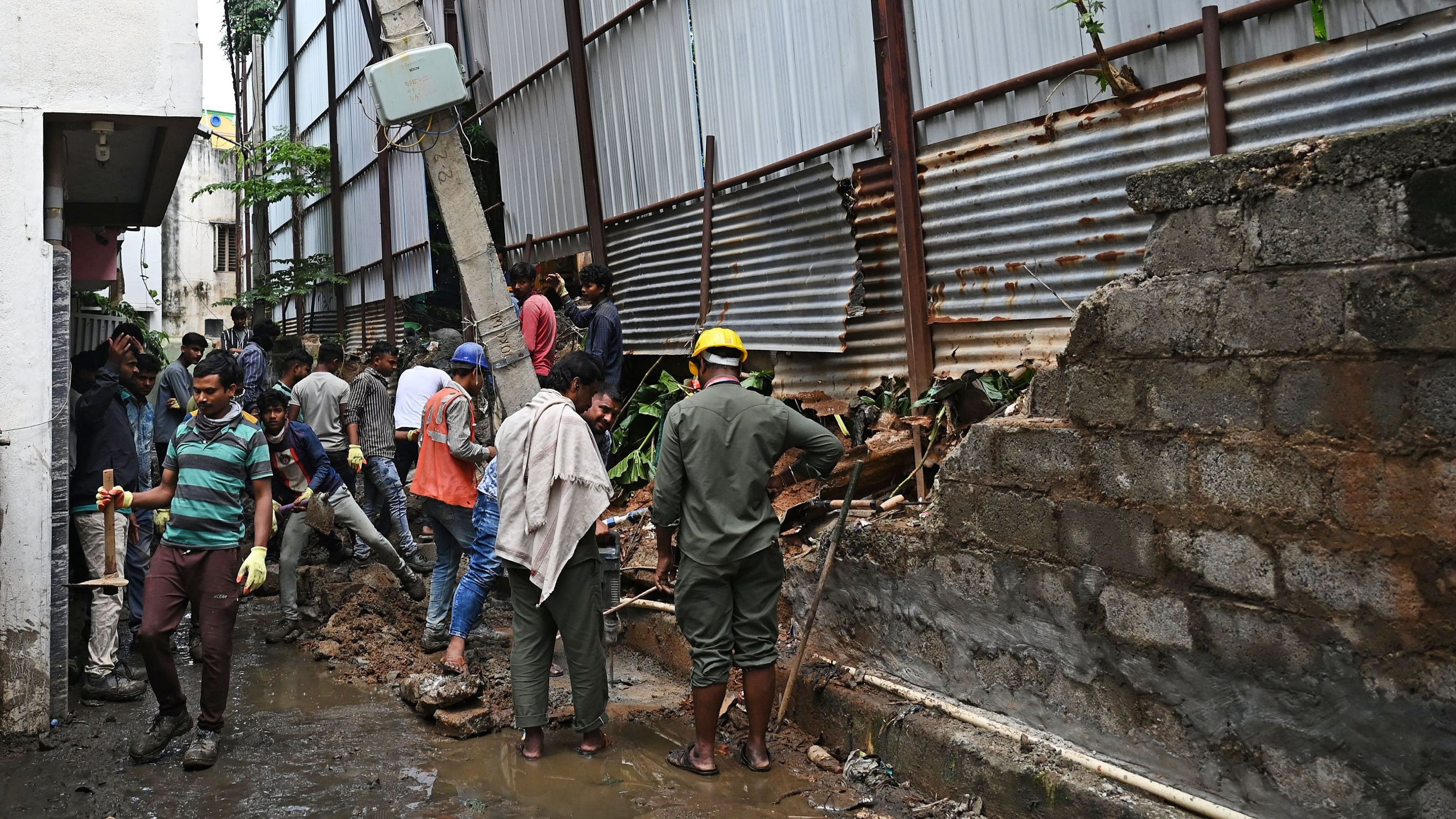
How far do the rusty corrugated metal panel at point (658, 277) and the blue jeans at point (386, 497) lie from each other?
89.9 inches

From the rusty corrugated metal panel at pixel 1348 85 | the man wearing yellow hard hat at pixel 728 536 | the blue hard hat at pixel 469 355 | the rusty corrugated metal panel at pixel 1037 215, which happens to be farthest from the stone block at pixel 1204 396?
the blue hard hat at pixel 469 355

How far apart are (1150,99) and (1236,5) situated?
51cm

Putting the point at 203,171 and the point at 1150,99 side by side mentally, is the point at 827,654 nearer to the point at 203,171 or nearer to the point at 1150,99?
the point at 1150,99

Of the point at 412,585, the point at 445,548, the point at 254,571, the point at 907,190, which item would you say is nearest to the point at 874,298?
the point at 907,190

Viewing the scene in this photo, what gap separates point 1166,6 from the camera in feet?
14.6

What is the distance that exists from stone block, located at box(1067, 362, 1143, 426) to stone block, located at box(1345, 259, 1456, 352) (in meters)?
0.76

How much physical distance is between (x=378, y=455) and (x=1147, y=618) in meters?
6.61

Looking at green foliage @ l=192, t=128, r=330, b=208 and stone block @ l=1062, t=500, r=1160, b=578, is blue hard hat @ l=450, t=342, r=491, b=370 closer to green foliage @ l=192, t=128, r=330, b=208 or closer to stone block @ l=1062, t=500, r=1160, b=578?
stone block @ l=1062, t=500, r=1160, b=578

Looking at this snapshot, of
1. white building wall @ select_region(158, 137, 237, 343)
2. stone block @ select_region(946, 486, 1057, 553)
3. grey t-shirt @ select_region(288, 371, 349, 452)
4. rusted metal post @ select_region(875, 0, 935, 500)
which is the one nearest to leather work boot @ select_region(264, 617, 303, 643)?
grey t-shirt @ select_region(288, 371, 349, 452)

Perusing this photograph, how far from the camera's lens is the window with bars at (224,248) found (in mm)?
31750

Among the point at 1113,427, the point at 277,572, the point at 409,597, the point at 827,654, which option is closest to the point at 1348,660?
the point at 1113,427

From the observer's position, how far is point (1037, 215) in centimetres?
511

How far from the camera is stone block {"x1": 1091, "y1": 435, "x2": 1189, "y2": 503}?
11.5 ft

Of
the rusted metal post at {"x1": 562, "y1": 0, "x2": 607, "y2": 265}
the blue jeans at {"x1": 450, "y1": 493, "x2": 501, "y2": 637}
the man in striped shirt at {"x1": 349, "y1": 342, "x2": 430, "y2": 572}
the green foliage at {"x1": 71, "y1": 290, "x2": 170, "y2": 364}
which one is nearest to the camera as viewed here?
the blue jeans at {"x1": 450, "y1": 493, "x2": 501, "y2": 637}
